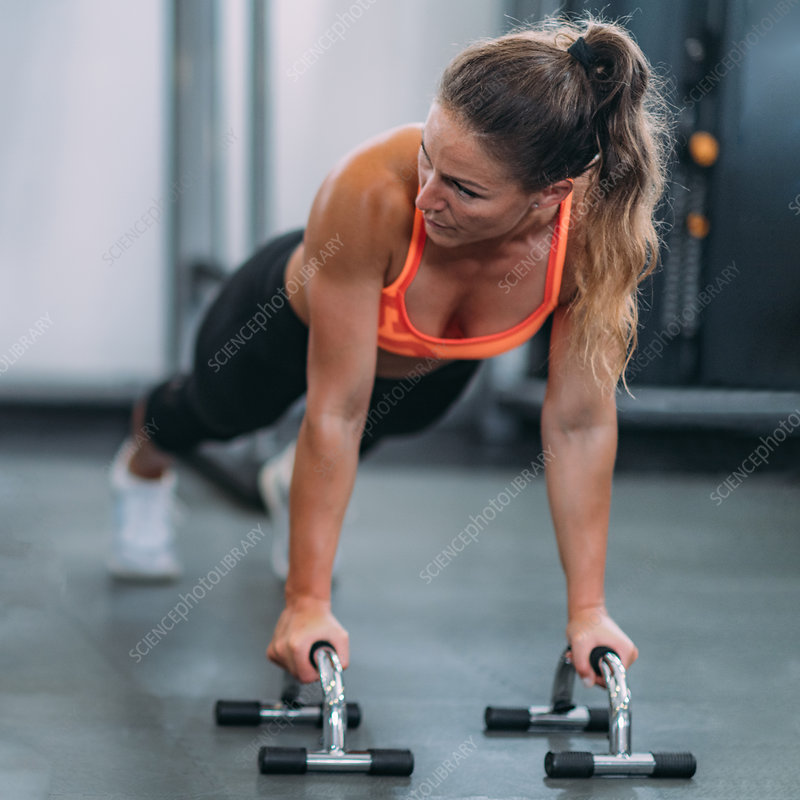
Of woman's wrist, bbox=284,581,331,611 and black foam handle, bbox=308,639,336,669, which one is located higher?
woman's wrist, bbox=284,581,331,611

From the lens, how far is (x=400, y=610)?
209cm

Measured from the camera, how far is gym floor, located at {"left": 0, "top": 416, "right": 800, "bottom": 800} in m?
1.39

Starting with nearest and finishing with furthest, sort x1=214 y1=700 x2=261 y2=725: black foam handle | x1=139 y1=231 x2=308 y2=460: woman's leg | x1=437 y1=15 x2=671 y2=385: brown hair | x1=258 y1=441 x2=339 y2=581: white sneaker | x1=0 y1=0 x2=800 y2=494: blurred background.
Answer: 1. x1=437 y1=15 x2=671 y2=385: brown hair
2. x1=214 y1=700 x2=261 y2=725: black foam handle
3. x1=139 y1=231 x2=308 y2=460: woman's leg
4. x1=258 y1=441 x2=339 y2=581: white sneaker
5. x1=0 y1=0 x2=800 y2=494: blurred background

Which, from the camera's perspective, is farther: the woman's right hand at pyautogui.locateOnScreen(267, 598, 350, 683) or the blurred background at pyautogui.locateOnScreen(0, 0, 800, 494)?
the blurred background at pyautogui.locateOnScreen(0, 0, 800, 494)

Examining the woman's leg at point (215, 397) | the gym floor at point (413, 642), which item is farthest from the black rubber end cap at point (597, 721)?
the woman's leg at point (215, 397)

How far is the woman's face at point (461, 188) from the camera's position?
3.80 ft

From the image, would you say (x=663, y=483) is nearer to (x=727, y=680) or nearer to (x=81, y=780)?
(x=727, y=680)

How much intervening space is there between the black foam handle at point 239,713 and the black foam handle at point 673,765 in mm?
538

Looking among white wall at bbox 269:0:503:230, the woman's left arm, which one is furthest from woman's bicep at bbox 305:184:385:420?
white wall at bbox 269:0:503:230

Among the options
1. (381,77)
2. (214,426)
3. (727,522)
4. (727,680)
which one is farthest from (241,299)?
(381,77)

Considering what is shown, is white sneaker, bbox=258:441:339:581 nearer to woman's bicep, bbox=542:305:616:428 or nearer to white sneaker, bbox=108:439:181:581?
white sneaker, bbox=108:439:181:581

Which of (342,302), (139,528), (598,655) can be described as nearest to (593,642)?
(598,655)

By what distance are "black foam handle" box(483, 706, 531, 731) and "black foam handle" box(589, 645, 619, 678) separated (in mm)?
203

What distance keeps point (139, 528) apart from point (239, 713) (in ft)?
2.60
